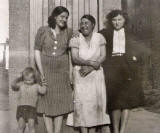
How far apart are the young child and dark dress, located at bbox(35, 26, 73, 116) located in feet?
0.29

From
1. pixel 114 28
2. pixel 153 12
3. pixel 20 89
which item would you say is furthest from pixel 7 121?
pixel 153 12

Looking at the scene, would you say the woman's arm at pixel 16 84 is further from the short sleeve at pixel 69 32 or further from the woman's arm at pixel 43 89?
the short sleeve at pixel 69 32

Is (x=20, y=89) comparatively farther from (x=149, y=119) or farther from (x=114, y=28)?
(x=149, y=119)

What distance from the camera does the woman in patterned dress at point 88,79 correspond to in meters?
2.53

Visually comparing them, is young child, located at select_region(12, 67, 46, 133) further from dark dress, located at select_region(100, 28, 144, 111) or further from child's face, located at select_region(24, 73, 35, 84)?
dark dress, located at select_region(100, 28, 144, 111)

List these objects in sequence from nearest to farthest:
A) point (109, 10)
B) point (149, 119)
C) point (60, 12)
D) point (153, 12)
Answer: point (60, 12)
point (109, 10)
point (149, 119)
point (153, 12)

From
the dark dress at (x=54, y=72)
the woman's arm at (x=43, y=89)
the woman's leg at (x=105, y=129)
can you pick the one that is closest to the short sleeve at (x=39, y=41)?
the dark dress at (x=54, y=72)

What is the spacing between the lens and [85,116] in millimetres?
2531

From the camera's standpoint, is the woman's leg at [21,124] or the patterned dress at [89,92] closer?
the patterned dress at [89,92]

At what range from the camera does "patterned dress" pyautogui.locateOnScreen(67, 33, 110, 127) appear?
99.7 inches

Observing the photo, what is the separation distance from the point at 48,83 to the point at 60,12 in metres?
0.69

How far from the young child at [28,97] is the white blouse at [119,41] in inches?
32.7

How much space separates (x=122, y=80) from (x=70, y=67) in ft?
1.93

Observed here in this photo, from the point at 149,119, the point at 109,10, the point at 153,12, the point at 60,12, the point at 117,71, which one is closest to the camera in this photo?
the point at 60,12
